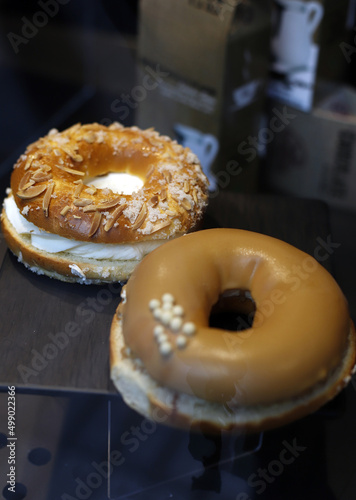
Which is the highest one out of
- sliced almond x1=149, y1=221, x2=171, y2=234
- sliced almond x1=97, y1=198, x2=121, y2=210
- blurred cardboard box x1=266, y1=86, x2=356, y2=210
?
sliced almond x1=97, y1=198, x2=121, y2=210

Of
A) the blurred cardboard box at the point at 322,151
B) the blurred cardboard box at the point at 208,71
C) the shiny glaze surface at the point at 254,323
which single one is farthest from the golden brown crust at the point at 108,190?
the blurred cardboard box at the point at 322,151

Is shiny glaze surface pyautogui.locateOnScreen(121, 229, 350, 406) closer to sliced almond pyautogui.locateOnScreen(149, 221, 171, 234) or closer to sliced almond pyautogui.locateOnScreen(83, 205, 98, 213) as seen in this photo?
sliced almond pyautogui.locateOnScreen(149, 221, 171, 234)

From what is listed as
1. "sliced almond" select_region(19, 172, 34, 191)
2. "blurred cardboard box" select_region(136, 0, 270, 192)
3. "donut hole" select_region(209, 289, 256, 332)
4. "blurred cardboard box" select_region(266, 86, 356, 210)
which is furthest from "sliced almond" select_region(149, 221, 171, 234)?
"blurred cardboard box" select_region(266, 86, 356, 210)

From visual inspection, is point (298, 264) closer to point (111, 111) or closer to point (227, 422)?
point (227, 422)

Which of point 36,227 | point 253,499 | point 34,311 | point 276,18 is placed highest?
point 276,18

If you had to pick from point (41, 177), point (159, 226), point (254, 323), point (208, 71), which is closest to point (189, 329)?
point (254, 323)

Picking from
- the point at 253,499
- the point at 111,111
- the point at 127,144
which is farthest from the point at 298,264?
A: the point at 111,111
